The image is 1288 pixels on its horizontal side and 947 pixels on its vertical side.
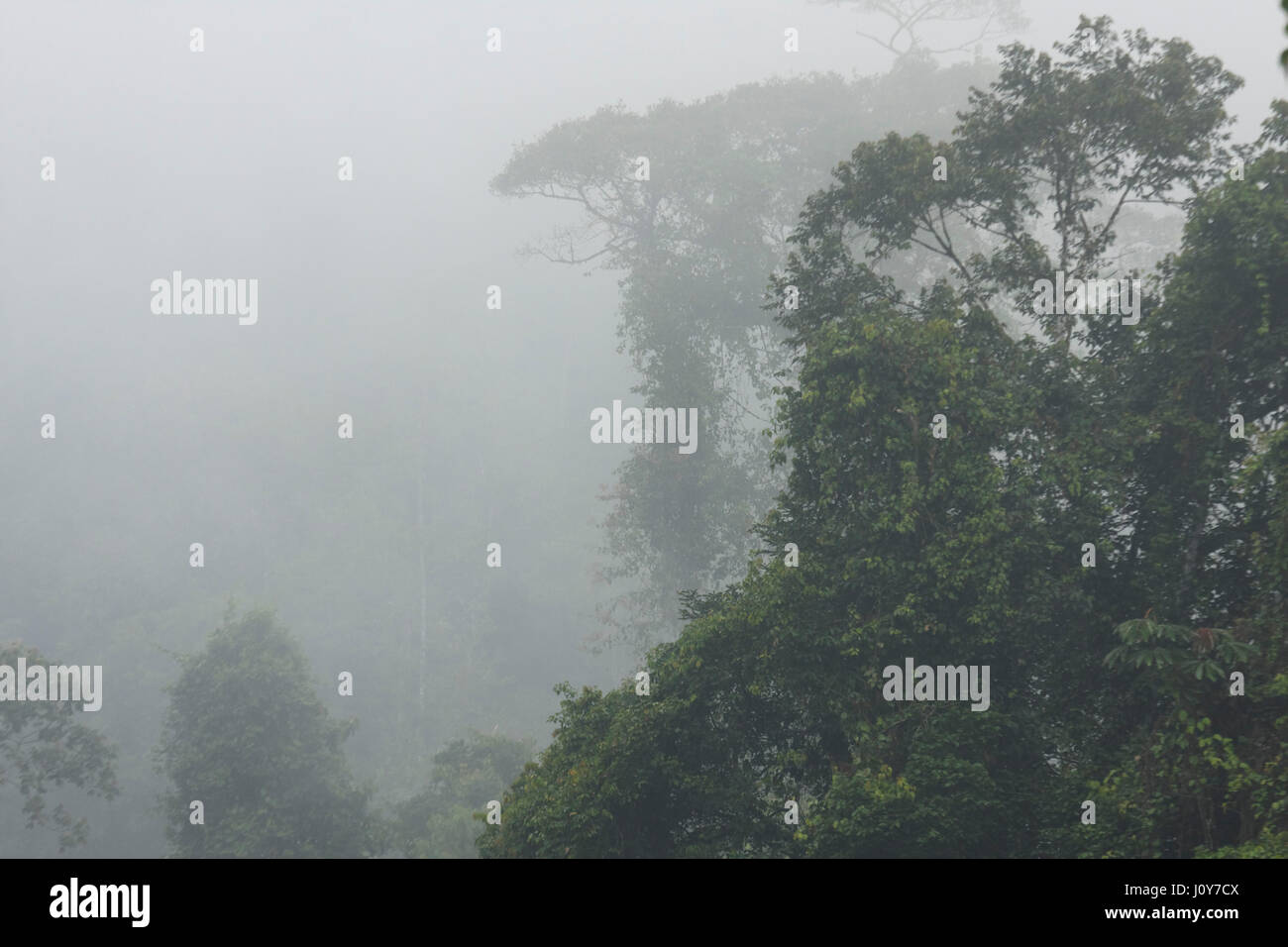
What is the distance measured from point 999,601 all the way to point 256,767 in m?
21.1

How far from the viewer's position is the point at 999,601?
38.6 feet

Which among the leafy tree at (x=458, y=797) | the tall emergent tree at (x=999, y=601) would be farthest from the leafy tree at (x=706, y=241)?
the tall emergent tree at (x=999, y=601)

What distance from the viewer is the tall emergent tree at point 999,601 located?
34.6 feet

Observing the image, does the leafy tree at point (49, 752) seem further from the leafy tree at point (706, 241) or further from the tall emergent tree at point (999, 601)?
the tall emergent tree at point (999, 601)

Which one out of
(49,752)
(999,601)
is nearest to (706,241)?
(999,601)

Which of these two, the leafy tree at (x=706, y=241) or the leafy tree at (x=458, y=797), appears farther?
the leafy tree at (x=706, y=241)

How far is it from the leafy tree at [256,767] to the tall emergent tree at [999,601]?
47.3 feet

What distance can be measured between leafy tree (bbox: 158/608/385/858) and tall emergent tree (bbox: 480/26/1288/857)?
14.4 metres

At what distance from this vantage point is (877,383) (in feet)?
42.2

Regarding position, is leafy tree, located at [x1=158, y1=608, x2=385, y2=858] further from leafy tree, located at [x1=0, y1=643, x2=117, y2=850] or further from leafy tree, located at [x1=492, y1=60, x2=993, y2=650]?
leafy tree, located at [x1=492, y1=60, x2=993, y2=650]

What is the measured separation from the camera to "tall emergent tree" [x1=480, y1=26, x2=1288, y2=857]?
10531mm

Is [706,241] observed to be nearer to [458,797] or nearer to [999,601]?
[458,797]

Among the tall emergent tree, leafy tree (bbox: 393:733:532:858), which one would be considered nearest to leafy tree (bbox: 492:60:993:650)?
leafy tree (bbox: 393:733:532:858)
